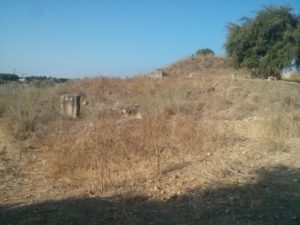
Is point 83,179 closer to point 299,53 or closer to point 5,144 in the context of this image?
point 5,144

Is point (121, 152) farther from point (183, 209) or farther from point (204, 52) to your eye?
point (204, 52)

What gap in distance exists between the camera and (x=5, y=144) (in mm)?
9242

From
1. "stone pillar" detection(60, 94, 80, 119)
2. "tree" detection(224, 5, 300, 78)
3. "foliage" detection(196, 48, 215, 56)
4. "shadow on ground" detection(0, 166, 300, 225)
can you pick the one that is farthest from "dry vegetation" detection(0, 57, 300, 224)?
"foliage" detection(196, 48, 215, 56)

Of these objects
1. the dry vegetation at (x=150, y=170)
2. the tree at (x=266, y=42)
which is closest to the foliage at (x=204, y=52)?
the tree at (x=266, y=42)

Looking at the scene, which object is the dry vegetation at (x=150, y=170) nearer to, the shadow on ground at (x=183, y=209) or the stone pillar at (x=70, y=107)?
the shadow on ground at (x=183, y=209)

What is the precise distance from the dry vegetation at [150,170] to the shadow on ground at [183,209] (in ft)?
0.04

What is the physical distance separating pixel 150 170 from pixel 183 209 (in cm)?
178

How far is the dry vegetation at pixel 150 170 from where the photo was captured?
4719 mm

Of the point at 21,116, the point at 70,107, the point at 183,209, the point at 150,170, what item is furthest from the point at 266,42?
the point at 183,209

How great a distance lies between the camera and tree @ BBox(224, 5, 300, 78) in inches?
931

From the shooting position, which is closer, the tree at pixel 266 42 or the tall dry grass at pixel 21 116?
the tall dry grass at pixel 21 116

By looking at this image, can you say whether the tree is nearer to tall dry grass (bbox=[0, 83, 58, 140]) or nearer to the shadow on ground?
tall dry grass (bbox=[0, 83, 58, 140])

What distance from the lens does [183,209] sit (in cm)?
481

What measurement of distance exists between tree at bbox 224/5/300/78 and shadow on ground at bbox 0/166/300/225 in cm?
1970
